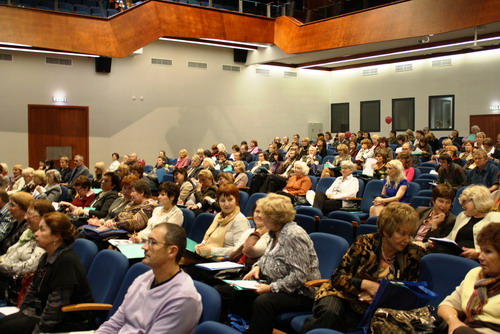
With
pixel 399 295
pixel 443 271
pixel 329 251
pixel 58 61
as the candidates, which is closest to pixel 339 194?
pixel 329 251

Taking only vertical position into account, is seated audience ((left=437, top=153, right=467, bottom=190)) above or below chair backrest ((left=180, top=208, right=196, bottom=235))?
above

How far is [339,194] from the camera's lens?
6.90 m

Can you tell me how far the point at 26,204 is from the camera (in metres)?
4.27

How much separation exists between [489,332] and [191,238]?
3.18 m

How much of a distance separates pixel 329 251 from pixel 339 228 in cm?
122

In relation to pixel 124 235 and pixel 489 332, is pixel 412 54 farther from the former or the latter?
pixel 489 332

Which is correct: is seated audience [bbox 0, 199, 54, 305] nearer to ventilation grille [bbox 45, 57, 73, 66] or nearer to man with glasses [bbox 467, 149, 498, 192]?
man with glasses [bbox 467, 149, 498, 192]

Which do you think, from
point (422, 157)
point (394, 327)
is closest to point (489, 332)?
point (394, 327)

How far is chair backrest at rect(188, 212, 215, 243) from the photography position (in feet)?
16.2

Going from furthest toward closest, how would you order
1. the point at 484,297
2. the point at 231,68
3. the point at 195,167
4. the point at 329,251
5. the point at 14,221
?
the point at 231,68
the point at 195,167
the point at 14,221
the point at 329,251
the point at 484,297

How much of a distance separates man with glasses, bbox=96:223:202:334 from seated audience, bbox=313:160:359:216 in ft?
14.3

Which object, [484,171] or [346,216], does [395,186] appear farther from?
[484,171]

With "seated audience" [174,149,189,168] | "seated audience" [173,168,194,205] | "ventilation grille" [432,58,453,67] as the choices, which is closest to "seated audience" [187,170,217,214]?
"seated audience" [173,168,194,205]

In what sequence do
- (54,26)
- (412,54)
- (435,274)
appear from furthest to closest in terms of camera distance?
(412,54)
(54,26)
(435,274)
